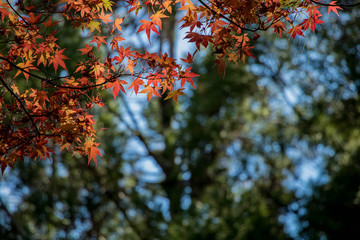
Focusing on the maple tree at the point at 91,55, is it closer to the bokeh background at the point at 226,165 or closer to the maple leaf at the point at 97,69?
the maple leaf at the point at 97,69

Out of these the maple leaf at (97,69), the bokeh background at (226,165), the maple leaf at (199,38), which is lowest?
the maple leaf at (199,38)

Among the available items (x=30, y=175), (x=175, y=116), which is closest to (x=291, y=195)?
(x=175, y=116)

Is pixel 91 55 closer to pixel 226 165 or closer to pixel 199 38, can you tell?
pixel 199 38

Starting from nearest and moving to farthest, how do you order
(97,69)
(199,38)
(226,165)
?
(199,38)
(97,69)
(226,165)

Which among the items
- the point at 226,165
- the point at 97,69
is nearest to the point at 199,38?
the point at 97,69

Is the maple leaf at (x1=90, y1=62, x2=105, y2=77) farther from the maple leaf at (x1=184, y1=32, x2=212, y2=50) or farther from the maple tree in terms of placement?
the maple leaf at (x1=184, y1=32, x2=212, y2=50)

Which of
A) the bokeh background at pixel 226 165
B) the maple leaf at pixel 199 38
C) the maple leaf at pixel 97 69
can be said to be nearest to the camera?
the maple leaf at pixel 199 38

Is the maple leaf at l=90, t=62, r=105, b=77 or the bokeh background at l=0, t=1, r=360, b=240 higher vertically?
the bokeh background at l=0, t=1, r=360, b=240

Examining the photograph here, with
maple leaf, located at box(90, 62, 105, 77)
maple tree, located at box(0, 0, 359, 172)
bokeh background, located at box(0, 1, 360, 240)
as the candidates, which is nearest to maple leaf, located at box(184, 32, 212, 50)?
maple tree, located at box(0, 0, 359, 172)

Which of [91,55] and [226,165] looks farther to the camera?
[226,165]

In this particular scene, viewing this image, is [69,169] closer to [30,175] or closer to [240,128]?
[30,175]

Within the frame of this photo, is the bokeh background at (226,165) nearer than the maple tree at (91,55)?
No

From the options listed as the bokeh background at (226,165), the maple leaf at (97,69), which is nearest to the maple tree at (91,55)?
the maple leaf at (97,69)

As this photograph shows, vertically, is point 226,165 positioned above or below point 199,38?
above
